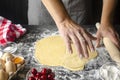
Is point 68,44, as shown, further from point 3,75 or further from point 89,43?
point 3,75

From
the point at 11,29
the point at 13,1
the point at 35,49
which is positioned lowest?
the point at 35,49

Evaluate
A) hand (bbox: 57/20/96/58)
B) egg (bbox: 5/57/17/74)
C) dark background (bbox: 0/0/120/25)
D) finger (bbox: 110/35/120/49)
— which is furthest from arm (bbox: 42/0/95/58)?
dark background (bbox: 0/0/120/25)

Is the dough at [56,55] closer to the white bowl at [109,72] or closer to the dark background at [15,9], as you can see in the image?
the white bowl at [109,72]

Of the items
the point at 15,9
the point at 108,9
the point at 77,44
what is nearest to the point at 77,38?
the point at 77,44

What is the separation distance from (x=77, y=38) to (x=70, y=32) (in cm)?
4

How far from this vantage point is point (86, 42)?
1.02m

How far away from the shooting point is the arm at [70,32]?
3.31 feet

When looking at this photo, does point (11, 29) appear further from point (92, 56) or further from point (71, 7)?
point (92, 56)

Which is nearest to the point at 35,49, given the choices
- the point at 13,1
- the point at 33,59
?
the point at 33,59

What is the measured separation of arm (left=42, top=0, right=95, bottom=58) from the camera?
1.01 m

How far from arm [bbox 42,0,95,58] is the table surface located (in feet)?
0.26

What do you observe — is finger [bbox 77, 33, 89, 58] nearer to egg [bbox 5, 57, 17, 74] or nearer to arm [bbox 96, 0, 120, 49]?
arm [bbox 96, 0, 120, 49]

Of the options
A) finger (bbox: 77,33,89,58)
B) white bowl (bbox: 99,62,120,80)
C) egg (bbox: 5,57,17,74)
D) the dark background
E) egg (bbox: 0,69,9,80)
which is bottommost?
white bowl (bbox: 99,62,120,80)

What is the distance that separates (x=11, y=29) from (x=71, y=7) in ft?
1.04
